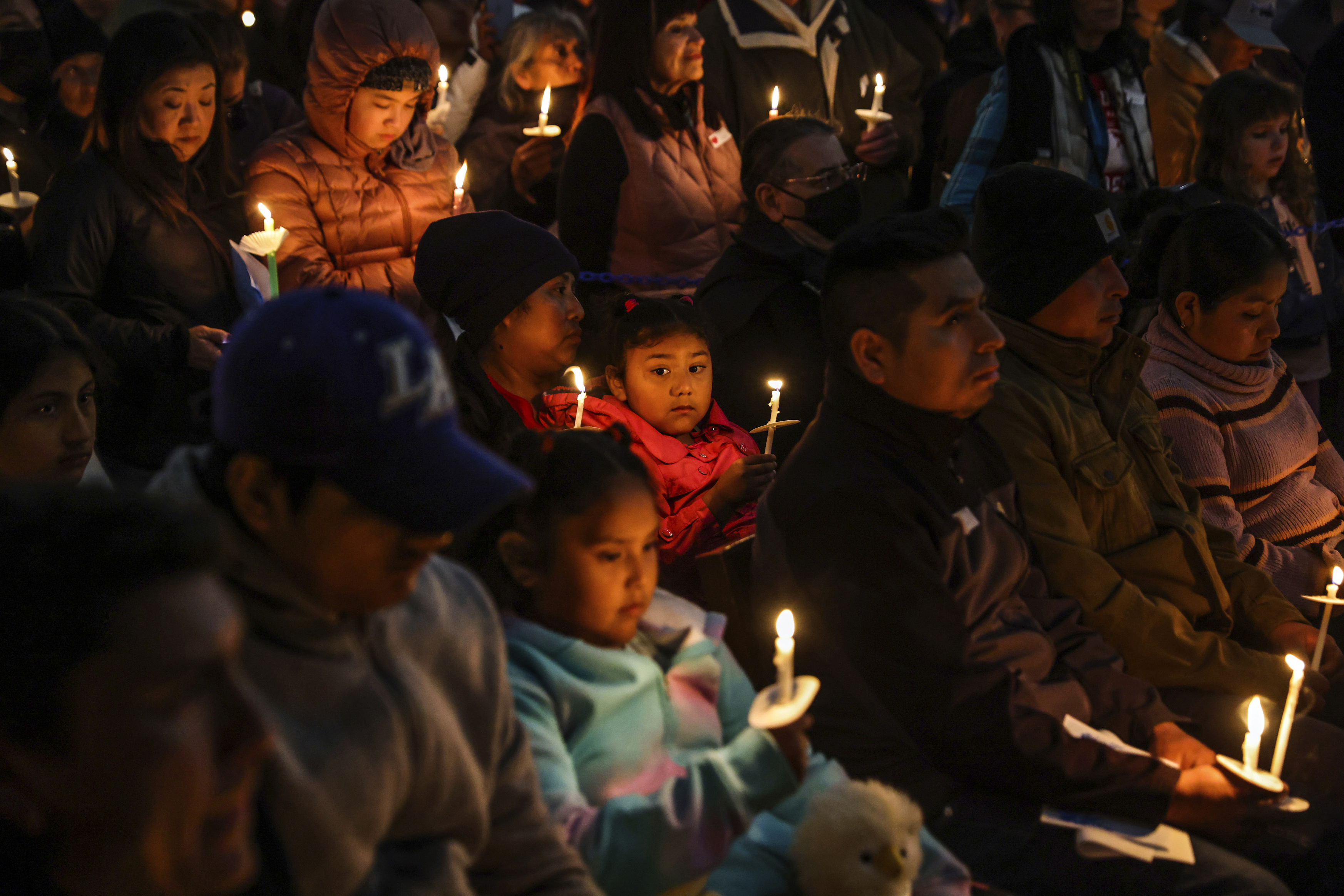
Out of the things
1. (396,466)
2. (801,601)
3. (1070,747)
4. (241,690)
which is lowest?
(1070,747)

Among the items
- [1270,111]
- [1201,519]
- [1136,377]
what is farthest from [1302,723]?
[1270,111]

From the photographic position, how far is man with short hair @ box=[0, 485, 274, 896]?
4.09 feet

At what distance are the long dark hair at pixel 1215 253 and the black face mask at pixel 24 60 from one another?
4.59 m

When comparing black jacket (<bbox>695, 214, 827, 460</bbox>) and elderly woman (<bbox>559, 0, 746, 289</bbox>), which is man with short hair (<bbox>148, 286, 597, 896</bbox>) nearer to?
black jacket (<bbox>695, 214, 827, 460</bbox>)

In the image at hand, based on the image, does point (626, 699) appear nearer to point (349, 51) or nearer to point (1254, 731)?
point (1254, 731)

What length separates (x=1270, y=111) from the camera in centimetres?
510

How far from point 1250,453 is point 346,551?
3266mm

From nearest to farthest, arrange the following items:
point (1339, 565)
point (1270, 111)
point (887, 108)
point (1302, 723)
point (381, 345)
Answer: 1. point (381, 345)
2. point (1302, 723)
3. point (1339, 565)
4. point (1270, 111)
5. point (887, 108)

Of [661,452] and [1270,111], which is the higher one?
[1270,111]

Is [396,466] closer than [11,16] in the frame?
Yes

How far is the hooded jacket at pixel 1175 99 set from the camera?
627cm

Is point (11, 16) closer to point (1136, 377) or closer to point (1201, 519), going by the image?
point (1136, 377)

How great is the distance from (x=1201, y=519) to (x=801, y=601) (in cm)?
172

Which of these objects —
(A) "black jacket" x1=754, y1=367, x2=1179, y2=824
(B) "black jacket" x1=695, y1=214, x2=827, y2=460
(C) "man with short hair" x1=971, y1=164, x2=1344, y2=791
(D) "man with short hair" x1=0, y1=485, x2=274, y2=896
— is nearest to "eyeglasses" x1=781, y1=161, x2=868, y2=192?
(B) "black jacket" x1=695, y1=214, x2=827, y2=460
